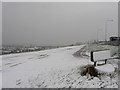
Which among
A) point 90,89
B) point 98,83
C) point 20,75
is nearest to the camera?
point 90,89

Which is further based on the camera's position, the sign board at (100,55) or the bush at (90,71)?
the sign board at (100,55)

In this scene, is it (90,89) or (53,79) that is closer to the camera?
(90,89)

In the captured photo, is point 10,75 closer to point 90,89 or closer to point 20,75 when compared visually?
point 20,75

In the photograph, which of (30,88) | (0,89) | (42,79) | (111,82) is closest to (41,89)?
(30,88)

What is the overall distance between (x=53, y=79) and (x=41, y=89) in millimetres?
1199

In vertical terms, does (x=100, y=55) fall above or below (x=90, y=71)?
above

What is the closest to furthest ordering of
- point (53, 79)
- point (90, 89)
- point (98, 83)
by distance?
point (90, 89) → point (98, 83) → point (53, 79)

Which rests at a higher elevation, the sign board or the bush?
the sign board

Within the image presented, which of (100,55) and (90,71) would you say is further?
(100,55)

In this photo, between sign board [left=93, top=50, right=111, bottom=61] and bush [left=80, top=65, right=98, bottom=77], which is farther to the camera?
Result: sign board [left=93, top=50, right=111, bottom=61]

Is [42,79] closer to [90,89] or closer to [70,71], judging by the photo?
[70,71]

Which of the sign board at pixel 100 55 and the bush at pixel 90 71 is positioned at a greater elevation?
the sign board at pixel 100 55

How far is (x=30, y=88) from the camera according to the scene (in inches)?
301

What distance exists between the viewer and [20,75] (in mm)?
9484
